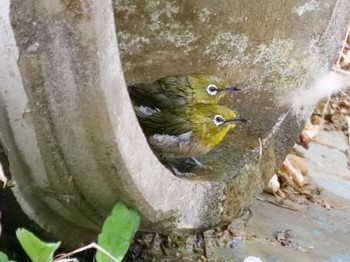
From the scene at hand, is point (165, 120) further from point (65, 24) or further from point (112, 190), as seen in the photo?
point (65, 24)

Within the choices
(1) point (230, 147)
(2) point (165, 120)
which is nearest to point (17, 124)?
(2) point (165, 120)

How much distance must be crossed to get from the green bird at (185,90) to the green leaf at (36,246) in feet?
4.69

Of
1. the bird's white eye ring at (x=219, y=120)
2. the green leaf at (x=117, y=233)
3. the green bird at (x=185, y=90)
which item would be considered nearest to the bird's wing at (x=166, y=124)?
the bird's white eye ring at (x=219, y=120)

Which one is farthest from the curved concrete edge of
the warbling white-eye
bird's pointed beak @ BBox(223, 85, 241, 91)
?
bird's pointed beak @ BBox(223, 85, 241, 91)

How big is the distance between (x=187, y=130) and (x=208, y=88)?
52cm

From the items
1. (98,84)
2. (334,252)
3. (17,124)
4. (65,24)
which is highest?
(65,24)

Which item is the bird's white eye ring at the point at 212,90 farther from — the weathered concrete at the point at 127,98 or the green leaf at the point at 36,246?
the green leaf at the point at 36,246

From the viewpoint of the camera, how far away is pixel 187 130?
3.55 metres

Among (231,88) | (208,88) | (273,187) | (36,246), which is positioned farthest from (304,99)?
(36,246)

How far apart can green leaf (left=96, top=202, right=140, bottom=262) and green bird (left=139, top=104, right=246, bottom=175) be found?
77 cm

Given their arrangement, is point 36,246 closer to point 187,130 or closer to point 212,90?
point 187,130

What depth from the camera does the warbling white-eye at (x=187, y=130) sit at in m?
3.50

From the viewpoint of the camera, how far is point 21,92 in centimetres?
245

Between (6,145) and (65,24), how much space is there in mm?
573
